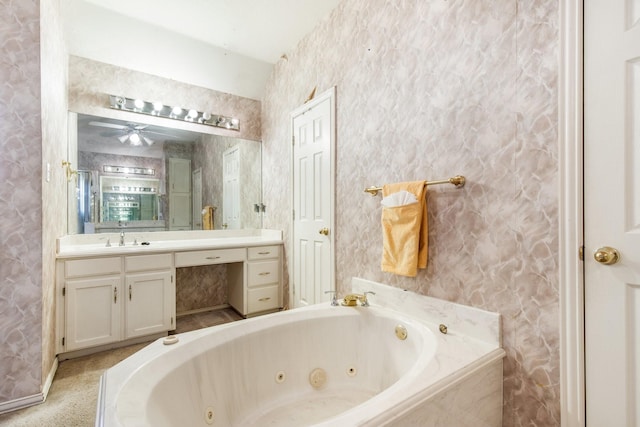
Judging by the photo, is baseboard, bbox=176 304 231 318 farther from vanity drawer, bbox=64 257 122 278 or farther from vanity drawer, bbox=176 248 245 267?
vanity drawer, bbox=64 257 122 278

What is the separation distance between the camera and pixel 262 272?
300 centimetres

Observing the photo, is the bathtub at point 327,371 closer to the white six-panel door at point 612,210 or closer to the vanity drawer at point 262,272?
the white six-panel door at point 612,210

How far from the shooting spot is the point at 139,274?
2.39 metres

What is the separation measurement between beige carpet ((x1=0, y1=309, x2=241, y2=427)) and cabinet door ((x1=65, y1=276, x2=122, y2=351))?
0.40 feet

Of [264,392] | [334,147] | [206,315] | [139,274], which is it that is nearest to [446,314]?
[264,392]

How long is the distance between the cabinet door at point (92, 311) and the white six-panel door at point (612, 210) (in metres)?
2.81

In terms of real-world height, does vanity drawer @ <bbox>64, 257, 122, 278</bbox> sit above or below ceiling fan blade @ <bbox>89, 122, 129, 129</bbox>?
below

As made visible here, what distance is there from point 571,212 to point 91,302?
9.55 ft

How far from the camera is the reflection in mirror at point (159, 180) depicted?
264 cm

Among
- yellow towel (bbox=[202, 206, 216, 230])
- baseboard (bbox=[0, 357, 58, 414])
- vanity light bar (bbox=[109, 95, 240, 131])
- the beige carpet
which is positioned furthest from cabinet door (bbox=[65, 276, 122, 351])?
vanity light bar (bbox=[109, 95, 240, 131])

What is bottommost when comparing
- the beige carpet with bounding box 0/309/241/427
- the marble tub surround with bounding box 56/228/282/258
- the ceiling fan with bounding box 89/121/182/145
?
the beige carpet with bounding box 0/309/241/427

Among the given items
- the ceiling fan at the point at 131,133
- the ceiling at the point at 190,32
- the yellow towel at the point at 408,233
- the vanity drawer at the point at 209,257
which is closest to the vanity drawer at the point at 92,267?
the vanity drawer at the point at 209,257

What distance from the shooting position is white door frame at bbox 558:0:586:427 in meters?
1.10

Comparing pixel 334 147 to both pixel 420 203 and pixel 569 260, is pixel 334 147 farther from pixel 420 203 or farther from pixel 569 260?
pixel 569 260
